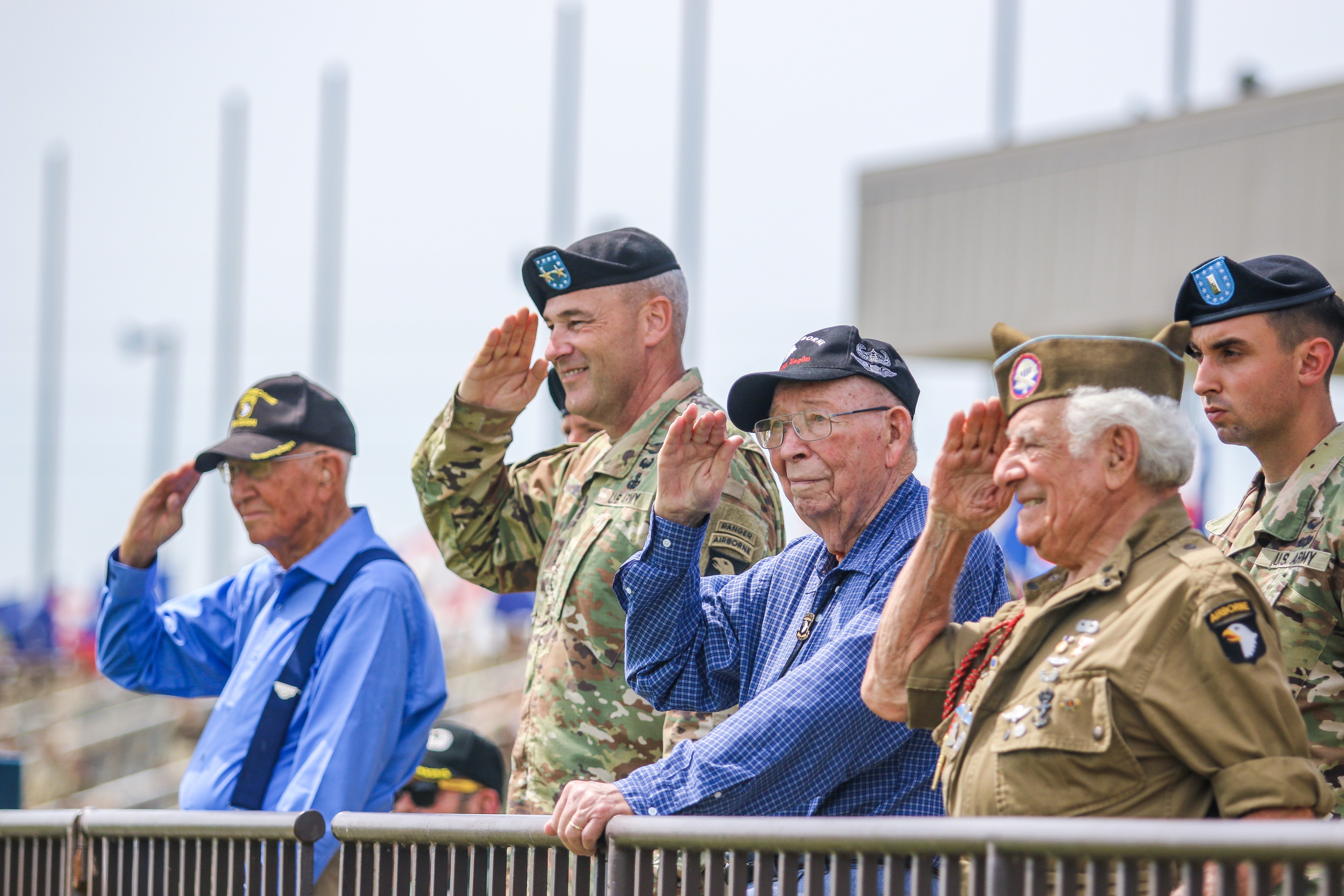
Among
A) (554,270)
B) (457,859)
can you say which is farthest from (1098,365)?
(554,270)

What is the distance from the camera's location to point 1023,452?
320 cm

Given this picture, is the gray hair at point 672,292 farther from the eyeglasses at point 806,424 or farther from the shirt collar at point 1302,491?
the shirt collar at point 1302,491

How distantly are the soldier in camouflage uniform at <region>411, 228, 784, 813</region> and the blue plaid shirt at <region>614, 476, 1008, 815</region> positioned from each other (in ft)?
1.07

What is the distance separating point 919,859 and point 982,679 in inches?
17.0

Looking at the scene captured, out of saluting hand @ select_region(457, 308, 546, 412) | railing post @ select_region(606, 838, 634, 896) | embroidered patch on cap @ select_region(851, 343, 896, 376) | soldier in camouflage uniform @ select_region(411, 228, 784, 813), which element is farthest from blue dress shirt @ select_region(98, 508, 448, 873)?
embroidered patch on cap @ select_region(851, 343, 896, 376)

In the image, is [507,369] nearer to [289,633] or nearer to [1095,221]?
[289,633]

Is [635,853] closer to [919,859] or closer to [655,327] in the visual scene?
[919,859]

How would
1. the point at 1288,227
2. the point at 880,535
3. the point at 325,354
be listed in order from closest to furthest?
the point at 880,535 < the point at 1288,227 < the point at 325,354

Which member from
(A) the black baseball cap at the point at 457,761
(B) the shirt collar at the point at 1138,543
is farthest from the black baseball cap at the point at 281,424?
(B) the shirt collar at the point at 1138,543

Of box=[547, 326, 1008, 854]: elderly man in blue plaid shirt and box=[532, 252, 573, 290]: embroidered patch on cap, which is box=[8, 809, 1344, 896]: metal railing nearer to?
box=[547, 326, 1008, 854]: elderly man in blue plaid shirt

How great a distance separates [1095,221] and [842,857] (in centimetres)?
1241

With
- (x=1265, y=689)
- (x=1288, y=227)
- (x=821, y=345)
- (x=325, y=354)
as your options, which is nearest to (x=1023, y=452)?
(x=1265, y=689)

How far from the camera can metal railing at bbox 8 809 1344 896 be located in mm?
2527

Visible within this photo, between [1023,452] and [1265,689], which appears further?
[1023,452]
